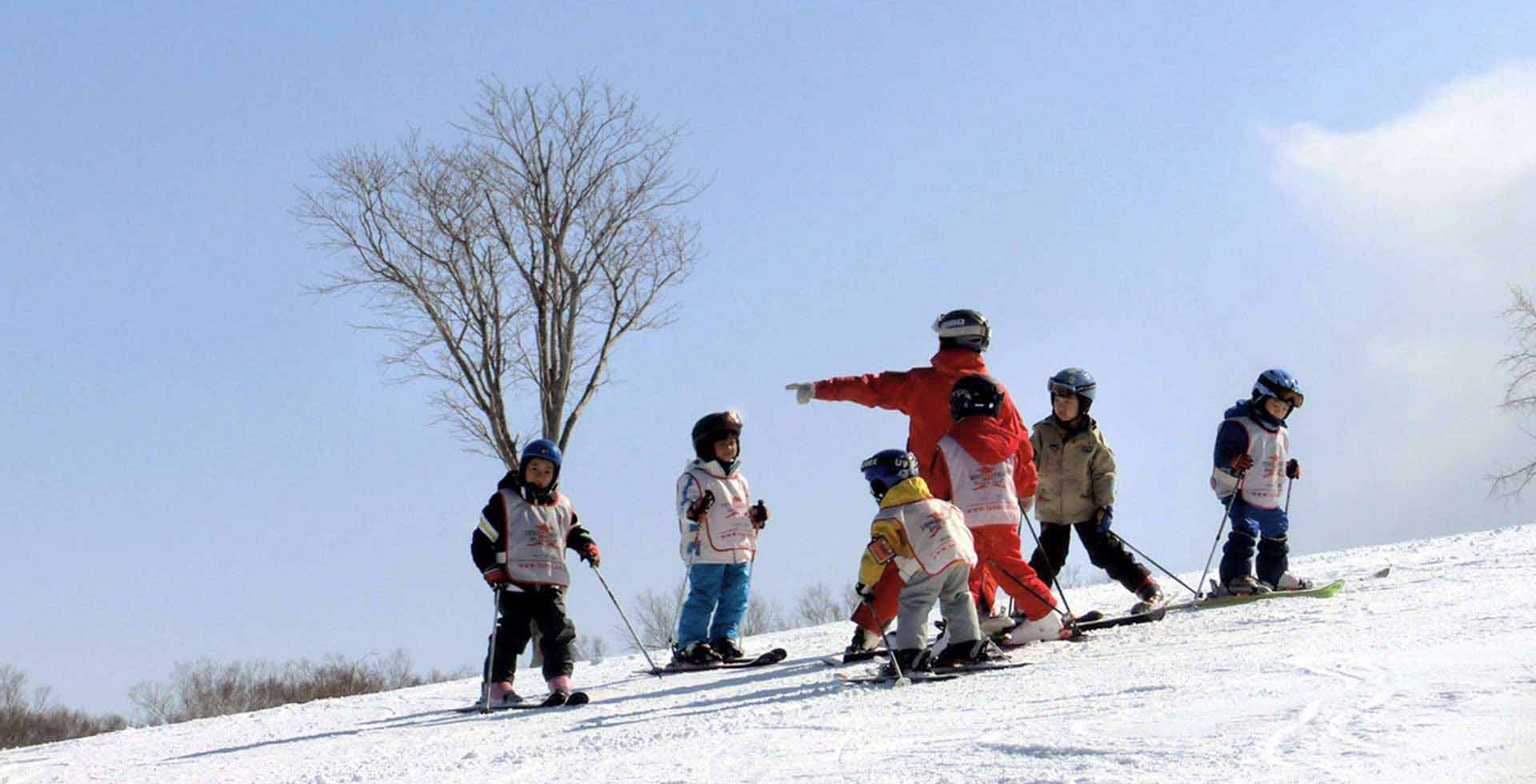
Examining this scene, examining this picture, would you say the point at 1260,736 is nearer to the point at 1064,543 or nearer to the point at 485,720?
the point at 485,720

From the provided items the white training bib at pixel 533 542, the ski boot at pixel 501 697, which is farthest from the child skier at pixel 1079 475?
the ski boot at pixel 501 697

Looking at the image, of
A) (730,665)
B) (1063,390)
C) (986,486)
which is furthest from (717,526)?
(1063,390)

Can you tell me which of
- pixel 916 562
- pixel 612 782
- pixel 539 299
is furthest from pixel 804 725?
pixel 539 299

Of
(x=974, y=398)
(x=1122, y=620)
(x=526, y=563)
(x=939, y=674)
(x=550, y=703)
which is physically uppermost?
(x=974, y=398)

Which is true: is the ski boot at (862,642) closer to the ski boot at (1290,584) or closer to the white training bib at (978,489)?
the white training bib at (978,489)

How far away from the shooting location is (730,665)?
995cm

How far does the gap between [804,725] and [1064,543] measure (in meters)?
4.74

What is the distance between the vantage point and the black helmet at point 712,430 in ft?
33.9

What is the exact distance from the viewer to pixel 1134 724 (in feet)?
17.0

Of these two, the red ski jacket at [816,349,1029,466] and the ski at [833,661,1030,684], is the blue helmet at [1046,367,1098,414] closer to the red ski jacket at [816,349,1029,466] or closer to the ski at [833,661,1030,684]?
the red ski jacket at [816,349,1029,466]

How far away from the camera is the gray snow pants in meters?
7.77

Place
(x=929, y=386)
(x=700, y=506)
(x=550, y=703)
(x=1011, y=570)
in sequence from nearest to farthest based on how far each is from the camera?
(x=550, y=703) → (x=1011, y=570) → (x=929, y=386) → (x=700, y=506)

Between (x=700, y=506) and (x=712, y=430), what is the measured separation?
0.57 m

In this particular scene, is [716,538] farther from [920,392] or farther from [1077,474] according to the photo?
[1077,474]
